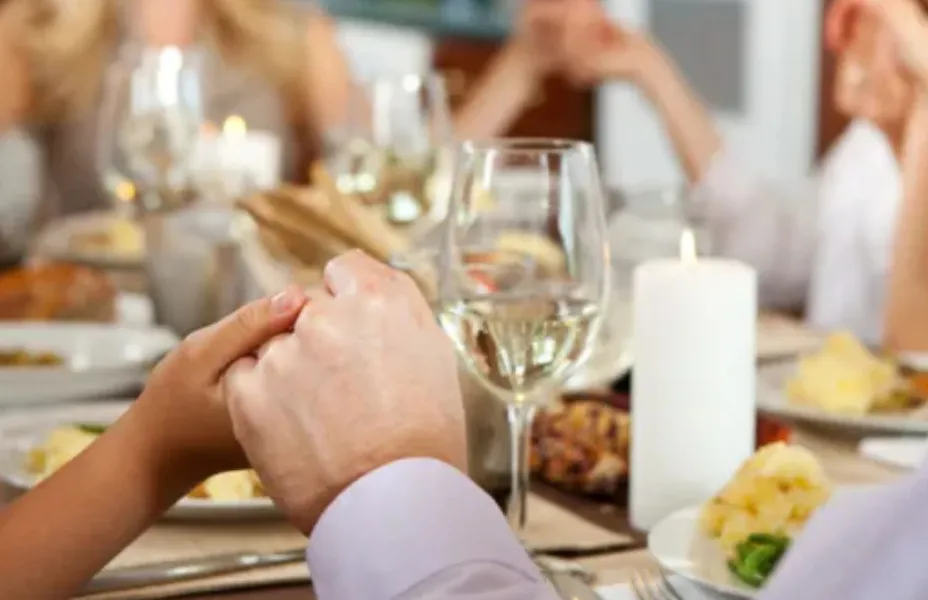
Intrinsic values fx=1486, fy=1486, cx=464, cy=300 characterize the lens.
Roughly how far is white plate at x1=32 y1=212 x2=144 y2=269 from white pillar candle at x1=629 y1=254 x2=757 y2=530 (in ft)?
3.41

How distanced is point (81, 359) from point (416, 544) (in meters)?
0.81

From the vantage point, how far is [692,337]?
35.0 inches

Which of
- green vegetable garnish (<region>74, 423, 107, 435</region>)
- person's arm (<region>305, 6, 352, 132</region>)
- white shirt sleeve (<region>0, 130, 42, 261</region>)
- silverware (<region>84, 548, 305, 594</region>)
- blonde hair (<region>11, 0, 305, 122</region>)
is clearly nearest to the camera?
silverware (<region>84, 548, 305, 594</region>)

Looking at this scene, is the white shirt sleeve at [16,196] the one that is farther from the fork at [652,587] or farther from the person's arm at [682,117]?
the fork at [652,587]

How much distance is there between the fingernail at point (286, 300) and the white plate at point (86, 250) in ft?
3.85

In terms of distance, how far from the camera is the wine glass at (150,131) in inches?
67.1

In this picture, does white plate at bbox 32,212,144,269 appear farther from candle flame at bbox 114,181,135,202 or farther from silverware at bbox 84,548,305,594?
silverware at bbox 84,548,305,594

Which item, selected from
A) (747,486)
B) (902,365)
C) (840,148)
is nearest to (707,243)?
(902,365)

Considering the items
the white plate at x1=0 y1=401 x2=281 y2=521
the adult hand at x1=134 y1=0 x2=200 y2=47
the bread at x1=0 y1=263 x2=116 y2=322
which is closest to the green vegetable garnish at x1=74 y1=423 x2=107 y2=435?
the white plate at x1=0 y1=401 x2=281 y2=521

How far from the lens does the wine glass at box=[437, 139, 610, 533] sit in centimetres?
81

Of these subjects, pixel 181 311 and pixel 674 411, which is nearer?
pixel 674 411

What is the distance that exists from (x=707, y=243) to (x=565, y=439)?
0.29 meters

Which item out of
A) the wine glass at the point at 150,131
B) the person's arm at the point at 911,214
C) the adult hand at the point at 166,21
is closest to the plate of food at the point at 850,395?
the person's arm at the point at 911,214

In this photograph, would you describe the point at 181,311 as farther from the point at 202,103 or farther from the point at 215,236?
the point at 202,103
